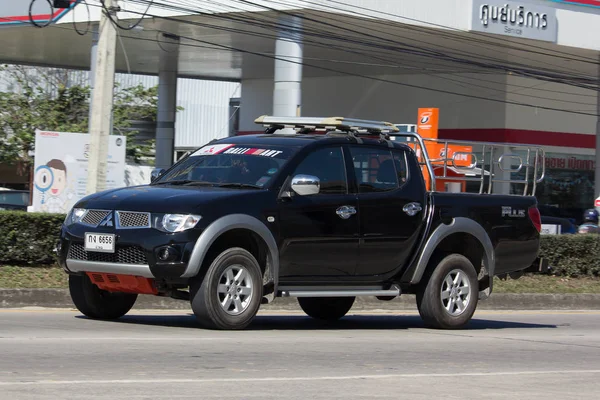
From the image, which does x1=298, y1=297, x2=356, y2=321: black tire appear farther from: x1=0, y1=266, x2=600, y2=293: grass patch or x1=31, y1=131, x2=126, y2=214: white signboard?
x1=31, y1=131, x2=126, y2=214: white signboard

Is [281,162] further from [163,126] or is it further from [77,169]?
[163,126]

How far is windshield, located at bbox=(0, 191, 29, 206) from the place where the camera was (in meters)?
27.1

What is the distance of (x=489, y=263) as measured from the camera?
11539mm

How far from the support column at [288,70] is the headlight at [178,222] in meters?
18.5

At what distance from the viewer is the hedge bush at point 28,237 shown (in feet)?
45.1

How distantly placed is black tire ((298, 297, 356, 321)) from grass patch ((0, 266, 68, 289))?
3098 mm

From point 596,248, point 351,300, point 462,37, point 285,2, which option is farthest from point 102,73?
point 462,37

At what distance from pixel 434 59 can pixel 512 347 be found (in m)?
24.1

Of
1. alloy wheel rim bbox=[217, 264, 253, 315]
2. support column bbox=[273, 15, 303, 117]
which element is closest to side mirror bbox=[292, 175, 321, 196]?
alloy wheel rim bbox=[217, 264, 253, 315]

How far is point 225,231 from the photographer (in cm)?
930

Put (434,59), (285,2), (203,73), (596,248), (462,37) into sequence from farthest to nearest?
(203,73) < (434,59) < (462,37) < (285,2) < (596,248)

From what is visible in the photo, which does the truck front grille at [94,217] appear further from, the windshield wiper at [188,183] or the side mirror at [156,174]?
the side mirror at [156,174]

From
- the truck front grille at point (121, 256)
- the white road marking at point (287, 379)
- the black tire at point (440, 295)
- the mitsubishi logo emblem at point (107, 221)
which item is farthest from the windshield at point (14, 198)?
the white road marking at point (287, 379)

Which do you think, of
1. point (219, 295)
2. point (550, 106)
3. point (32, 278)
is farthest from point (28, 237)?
point (550, 106)
